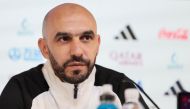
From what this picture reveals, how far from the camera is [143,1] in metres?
2.63

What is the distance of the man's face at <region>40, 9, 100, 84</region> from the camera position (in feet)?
3.99

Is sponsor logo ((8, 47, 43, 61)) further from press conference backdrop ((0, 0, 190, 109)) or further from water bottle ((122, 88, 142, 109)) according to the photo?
water bottle ((122, 88, 142, 109))

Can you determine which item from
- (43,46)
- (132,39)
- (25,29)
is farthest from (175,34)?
(43,46)

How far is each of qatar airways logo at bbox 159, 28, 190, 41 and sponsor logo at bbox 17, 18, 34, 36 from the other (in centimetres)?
81

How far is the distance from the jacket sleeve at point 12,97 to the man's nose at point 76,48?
0.29m

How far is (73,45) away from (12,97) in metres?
0.33

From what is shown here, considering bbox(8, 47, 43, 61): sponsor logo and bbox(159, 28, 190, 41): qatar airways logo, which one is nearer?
bbox(8, 47, 43, 61): sponsor logo

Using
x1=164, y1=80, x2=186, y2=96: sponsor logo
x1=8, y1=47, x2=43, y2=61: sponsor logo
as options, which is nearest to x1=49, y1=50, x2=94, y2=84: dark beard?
Answer: x1=8, y1=47, x2=43, y2=61: sponsor logo

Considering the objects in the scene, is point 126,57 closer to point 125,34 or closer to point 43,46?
point 125,34

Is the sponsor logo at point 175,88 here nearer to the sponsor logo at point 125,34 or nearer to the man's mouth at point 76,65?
the sponsor logo at point 125,34

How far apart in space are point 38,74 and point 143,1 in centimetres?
136

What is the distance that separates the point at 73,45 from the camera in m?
1.22

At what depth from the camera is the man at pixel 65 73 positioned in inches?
48.4

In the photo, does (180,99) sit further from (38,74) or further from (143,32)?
(143,32)
